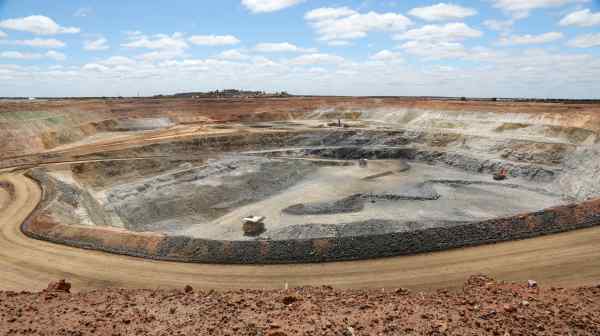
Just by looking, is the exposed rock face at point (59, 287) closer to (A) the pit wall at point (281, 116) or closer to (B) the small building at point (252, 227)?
(B) the small building at point (252, 227)

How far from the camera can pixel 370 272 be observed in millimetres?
18656

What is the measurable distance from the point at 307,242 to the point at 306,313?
8689mm

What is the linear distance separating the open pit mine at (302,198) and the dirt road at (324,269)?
0.11 m

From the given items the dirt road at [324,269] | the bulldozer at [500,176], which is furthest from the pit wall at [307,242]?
the bulldozer at [500,176]

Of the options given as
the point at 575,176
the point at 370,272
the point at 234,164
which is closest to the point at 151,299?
the point at 370,272

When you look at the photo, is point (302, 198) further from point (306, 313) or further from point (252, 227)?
point (306, 313)

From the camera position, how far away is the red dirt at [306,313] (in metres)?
10.9

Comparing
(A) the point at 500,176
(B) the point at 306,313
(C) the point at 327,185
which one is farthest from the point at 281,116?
(B) the point at 306,313

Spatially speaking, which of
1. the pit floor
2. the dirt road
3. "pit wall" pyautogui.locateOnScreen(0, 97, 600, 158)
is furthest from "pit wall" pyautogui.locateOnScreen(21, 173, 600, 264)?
"pit wall" pyautogui.locateOnScreen(0, 97, 600, 158)

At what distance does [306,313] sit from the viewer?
12133 mm

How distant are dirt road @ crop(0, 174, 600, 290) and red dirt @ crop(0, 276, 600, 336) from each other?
3.23 m

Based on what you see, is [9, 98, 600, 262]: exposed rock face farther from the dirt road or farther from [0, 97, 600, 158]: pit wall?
the dirt road

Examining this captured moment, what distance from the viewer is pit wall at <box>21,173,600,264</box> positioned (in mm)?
20219

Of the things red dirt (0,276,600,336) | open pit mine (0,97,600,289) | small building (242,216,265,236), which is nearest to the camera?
red dirt (0,276,600,336)
